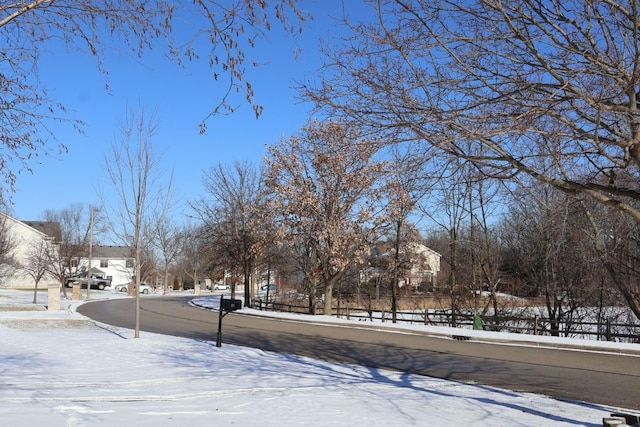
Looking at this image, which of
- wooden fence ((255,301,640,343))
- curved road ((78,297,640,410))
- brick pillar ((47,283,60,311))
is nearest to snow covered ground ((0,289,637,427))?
curved road ((78,297,640,410))

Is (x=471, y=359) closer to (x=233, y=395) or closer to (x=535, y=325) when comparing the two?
(x=233, y=395)

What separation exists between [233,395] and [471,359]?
768 cm

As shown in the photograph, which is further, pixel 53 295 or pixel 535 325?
pixel 53 295

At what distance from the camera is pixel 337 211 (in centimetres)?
3161

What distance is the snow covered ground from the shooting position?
672 cm

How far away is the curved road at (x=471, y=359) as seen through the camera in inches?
411

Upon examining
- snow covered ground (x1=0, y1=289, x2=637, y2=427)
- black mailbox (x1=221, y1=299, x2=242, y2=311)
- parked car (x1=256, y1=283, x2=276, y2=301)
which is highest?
black mailbox (x1=221, y1=299, x2=242, y2=311)

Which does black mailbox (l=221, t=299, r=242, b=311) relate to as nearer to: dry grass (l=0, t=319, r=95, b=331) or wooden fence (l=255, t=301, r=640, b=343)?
dry grass (l=0, t=319, r=95, b=331)

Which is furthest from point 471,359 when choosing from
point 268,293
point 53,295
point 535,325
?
point 268,293

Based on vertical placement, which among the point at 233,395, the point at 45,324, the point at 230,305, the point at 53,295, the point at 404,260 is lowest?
the point at 45,324

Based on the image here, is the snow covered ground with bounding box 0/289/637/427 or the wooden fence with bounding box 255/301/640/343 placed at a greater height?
the snow covered ground with bounding box 0/289/637/427

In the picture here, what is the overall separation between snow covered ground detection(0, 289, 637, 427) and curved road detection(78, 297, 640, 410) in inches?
41.6

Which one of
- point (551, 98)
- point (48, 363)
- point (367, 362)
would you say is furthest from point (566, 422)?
point (48, 363)

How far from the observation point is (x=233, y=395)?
8.20 meters
